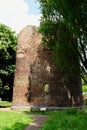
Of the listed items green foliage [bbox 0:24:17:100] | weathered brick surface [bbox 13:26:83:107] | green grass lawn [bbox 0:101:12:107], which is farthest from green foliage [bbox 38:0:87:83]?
green grass lawn [bbox 0:101:12:107]

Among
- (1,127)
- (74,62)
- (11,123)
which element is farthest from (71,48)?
(1,127)

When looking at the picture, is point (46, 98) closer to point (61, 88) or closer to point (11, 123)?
point (61, 88)

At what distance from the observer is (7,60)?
3600 centimetres

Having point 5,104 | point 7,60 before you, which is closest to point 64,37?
point 7,60

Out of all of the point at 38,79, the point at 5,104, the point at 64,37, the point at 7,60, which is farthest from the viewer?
the point at 5,104

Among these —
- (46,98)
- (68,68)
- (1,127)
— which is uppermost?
(68,68)

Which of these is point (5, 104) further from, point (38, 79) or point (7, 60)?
point (38, 79)

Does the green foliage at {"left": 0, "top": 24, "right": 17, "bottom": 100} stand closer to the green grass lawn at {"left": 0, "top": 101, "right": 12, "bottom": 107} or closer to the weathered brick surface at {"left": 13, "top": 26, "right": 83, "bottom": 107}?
the green grass lawn at {"left": 0, "top": 101, "right": 12, "bottom": 107}

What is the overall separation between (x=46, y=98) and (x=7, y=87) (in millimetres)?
6017

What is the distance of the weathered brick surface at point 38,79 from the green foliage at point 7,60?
2618mm

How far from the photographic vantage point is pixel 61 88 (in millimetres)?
31516

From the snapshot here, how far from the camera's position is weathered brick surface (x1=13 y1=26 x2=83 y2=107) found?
31.2 meters

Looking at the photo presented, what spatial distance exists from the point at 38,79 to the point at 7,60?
5.96m

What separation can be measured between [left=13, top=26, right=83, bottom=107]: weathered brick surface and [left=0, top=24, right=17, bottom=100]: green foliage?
8.59ft
